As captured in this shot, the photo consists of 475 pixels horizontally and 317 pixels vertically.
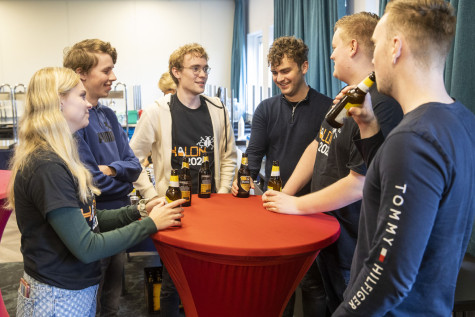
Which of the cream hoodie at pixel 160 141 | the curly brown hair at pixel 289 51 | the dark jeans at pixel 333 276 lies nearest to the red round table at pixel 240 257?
the dark jeans at pixel 333 276

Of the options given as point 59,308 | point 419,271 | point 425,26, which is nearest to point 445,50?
point 425,26

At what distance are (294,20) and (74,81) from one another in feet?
12.1

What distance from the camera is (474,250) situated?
78.8 inches

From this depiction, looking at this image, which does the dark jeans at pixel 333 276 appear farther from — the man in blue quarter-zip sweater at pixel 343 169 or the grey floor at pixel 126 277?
the grey floor at pixel 126 277

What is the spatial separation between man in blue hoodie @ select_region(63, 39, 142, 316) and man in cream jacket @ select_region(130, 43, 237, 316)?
0.19 m

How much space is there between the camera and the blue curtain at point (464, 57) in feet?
6.40

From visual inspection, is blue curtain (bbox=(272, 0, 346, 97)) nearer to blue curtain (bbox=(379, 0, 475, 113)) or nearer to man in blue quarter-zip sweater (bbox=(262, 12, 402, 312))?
blue curtain (bbox=(379, 0, 475, 113))

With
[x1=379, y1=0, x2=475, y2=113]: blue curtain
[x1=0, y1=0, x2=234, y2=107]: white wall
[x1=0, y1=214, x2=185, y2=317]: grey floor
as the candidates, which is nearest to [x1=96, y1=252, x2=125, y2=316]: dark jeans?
[x1=0, y1=214, x2=185, y2=317]: grey floor

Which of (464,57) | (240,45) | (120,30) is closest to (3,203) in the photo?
(464,57)

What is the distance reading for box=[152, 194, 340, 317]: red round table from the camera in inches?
53.7

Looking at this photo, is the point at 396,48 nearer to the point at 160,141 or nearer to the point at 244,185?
the point at 244,185

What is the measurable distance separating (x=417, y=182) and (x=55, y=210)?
3.22 ft

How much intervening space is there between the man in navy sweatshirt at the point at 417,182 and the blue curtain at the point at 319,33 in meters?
2.56

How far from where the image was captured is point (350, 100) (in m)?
1.35
